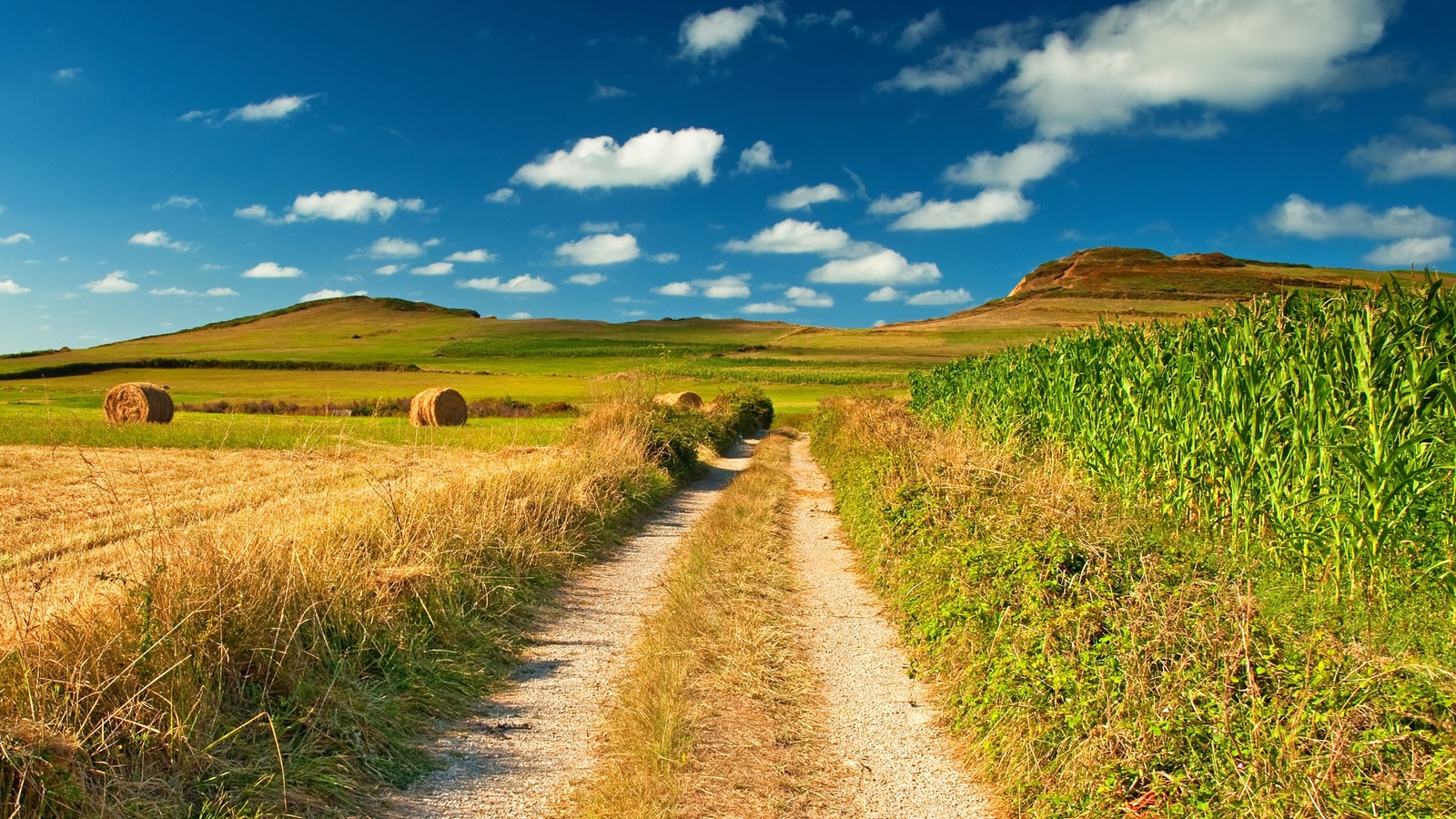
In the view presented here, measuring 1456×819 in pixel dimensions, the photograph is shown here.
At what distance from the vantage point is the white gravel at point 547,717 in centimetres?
464

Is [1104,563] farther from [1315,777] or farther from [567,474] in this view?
[567,474]

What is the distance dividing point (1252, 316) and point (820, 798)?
22.8 feet

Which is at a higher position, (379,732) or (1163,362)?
(1163,362)

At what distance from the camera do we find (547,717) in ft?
19.0

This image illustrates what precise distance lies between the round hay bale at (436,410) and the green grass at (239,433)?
82cm

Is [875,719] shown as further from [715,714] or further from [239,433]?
[239,433]

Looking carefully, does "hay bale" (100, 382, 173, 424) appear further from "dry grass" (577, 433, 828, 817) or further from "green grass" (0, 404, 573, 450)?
"dry grass" (577, 433, 828, 817)

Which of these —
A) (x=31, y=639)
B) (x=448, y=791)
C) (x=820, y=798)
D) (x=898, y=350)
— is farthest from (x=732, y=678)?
(x=898, y=350)

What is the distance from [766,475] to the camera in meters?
19.8

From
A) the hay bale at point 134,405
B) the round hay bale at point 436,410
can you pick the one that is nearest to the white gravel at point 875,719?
the round hay bale at point 436,410

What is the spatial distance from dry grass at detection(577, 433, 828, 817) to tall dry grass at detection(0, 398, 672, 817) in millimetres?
1229

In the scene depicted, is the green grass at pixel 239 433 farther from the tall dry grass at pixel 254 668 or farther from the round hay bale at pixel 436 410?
the tall dry grass at pixel 254 668

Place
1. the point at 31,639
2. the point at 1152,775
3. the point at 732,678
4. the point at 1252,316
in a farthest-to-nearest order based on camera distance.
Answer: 1. the point at 1252,316
2. the point at 732,678
3. the point at 31,639
4. the point at 1152,775

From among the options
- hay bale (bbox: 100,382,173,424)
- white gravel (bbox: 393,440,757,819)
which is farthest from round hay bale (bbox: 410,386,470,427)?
white gravel (bbox: 393,440,757,819)
